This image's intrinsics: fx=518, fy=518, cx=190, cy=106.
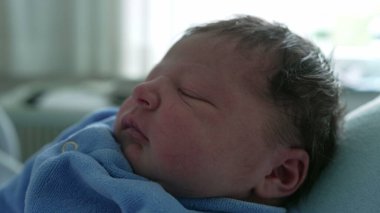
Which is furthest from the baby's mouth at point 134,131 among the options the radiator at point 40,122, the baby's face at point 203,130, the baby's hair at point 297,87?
the radiator at point 40,122

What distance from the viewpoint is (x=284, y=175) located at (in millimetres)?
720

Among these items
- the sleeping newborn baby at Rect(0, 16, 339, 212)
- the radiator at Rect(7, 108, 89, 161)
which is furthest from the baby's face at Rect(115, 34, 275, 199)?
the radiator at Rect(7, 108, 89, 161)

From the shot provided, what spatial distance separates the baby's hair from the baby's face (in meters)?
0.02

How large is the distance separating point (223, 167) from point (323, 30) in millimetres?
1607

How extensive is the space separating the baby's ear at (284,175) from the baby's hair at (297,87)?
0.04ft

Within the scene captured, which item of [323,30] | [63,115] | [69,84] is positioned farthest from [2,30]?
[323,30]

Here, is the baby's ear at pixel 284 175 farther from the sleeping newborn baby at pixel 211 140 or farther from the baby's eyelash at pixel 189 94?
the baby's eyelash at pixel 189 94

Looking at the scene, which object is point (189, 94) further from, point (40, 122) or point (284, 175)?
point (40, 122)

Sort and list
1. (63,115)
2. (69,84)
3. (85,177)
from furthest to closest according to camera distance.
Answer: (69,84) → (63,115) → (85,177)

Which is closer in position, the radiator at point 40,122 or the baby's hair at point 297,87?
the baby's hair at point 297,87

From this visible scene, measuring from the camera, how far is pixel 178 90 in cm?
71

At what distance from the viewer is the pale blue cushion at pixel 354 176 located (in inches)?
27.0

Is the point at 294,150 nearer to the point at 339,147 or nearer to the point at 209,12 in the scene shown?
the point at 339,147

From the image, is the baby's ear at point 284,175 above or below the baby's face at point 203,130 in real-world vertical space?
below
